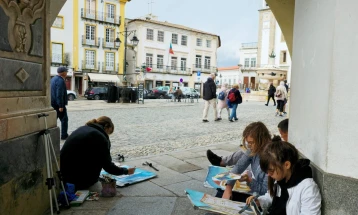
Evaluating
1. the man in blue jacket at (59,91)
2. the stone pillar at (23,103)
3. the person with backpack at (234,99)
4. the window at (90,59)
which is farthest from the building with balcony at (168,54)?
the stone pillar at (23,103)

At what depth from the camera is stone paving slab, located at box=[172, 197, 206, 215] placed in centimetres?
330

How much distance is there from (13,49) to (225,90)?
30.5 feet

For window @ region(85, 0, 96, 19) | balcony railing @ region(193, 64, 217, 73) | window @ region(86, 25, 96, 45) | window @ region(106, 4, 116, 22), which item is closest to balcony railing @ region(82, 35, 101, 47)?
window @ region(86, 25, 96, 45)

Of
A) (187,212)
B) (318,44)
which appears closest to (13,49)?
(187,212)

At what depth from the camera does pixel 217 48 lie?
5581 centimetres

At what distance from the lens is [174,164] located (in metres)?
5.20

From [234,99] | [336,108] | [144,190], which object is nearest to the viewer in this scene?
[336,108]

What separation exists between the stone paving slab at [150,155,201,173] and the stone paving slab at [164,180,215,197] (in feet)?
1.85

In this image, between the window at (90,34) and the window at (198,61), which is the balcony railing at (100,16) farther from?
the window at (198,61)

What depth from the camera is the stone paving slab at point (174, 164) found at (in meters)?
4.95

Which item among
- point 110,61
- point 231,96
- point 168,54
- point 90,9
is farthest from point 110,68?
point 231,96

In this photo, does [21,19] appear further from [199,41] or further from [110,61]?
[199,41]

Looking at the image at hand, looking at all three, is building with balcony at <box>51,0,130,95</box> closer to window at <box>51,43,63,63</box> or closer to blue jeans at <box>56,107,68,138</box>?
window at <box>51,43,63,63</box>

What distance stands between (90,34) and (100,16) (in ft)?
8.24
